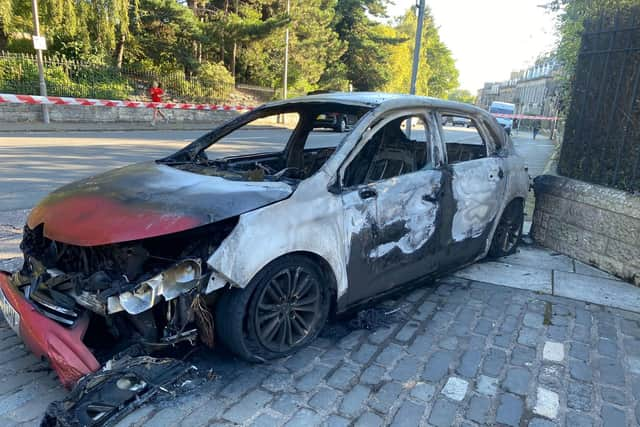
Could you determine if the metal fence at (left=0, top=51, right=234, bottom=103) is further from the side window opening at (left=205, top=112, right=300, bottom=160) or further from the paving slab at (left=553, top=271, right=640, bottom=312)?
the paving slab at (left=553, top=271, right=640, bottom=312)

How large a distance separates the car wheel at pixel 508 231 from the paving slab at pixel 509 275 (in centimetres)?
17

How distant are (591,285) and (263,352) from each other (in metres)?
3.45

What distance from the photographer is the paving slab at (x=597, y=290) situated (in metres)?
4.16

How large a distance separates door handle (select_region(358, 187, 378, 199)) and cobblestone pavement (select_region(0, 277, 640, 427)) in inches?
38.1

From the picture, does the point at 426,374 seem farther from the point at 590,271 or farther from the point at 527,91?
the point at 527,91

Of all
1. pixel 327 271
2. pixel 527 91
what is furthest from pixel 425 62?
pixel 327 271

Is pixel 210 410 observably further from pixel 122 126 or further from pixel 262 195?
pixel 122 126

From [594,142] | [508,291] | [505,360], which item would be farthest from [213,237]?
[594,142]

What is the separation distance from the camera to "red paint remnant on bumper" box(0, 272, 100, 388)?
232cm

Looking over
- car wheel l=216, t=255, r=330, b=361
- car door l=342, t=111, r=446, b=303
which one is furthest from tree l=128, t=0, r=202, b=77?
car wheel l=216, t=255, r=330, b=361

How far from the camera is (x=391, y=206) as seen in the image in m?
3.35

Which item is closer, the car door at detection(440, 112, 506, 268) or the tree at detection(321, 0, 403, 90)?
the car door at detection(440, 112, 506, 268)

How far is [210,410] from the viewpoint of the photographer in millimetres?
2451

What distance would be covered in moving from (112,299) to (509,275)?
381 centimetres
